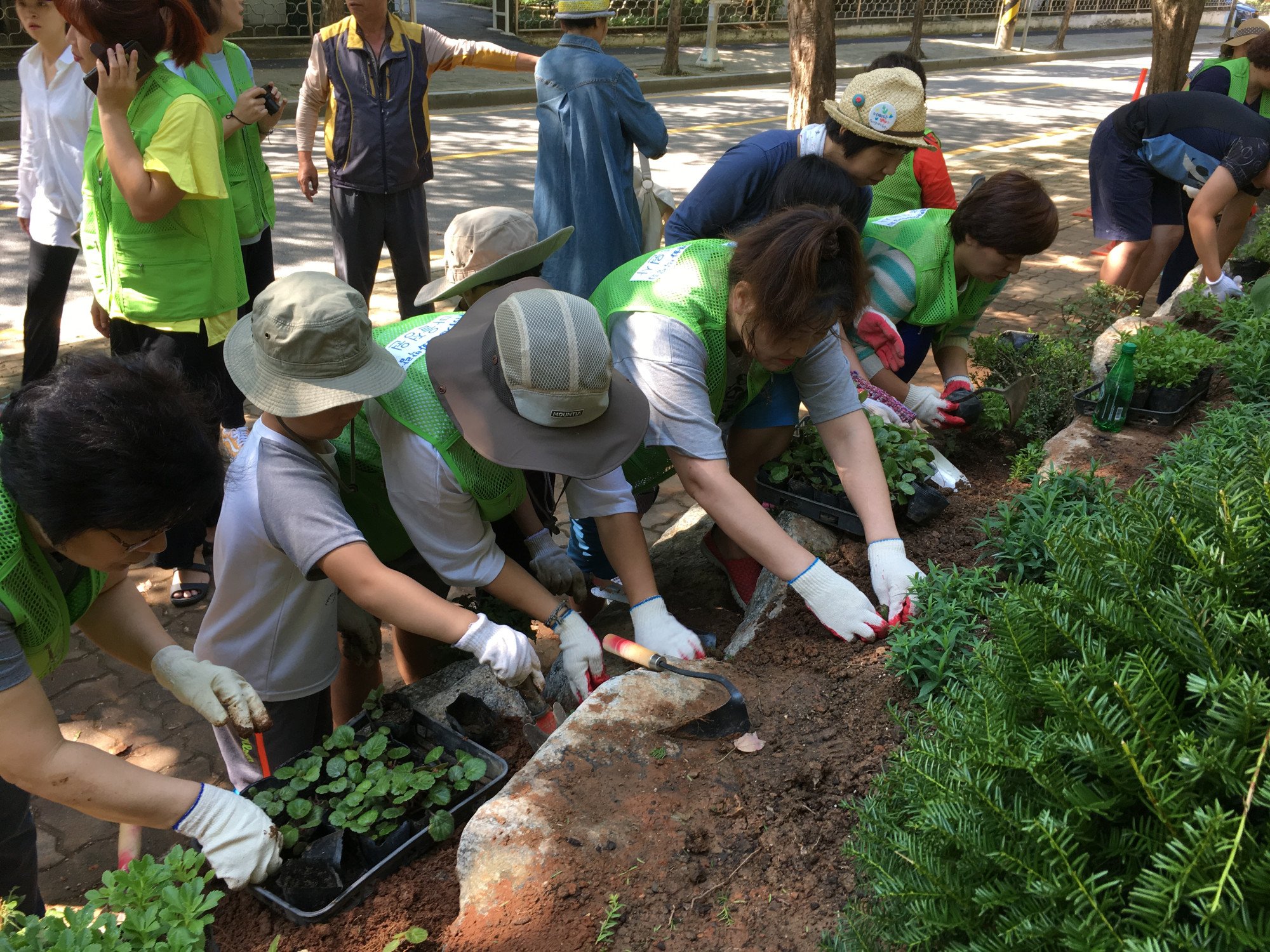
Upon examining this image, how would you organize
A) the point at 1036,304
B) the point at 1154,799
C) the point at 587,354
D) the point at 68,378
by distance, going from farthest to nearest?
the point at 1036,304 < the point at 587,354 < the point at 68,378 < the point at 1154,799

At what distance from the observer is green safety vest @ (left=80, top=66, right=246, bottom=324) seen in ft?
10.6

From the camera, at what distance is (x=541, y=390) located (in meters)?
2.14

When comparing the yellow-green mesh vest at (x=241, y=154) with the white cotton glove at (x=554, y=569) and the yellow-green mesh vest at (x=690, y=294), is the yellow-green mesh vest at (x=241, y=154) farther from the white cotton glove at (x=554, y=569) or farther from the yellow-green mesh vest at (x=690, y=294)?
the white cotton glove at (x=554, y=569)

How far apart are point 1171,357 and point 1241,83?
3356mm

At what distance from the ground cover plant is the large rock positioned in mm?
1644

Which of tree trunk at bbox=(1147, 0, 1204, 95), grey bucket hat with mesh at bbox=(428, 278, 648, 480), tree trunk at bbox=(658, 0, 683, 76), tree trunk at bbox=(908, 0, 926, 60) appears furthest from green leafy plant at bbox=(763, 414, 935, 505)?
tree trunk at bbox=(908, 0, 926, 60)

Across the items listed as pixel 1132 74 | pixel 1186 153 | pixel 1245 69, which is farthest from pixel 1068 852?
pixel 1132 74

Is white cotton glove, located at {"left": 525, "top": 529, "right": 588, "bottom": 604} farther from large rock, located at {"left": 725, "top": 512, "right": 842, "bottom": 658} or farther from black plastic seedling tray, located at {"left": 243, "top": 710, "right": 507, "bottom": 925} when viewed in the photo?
black plastic seedling tray, located at {"left": 243, "top": 710, "right": 507, "bottom": 925}

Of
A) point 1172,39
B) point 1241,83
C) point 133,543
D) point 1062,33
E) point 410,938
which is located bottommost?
point 410,938

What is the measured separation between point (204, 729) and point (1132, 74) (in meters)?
23.2

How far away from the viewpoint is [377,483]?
2584 mm

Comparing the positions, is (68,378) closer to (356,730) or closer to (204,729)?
(356,730)

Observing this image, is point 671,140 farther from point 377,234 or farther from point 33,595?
point 33,595

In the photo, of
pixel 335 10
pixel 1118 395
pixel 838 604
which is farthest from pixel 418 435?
pixel 335 10
